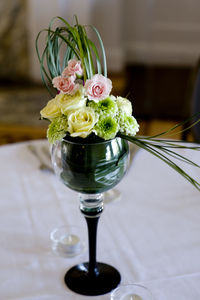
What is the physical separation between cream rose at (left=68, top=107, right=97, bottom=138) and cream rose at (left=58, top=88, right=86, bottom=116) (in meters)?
0.01

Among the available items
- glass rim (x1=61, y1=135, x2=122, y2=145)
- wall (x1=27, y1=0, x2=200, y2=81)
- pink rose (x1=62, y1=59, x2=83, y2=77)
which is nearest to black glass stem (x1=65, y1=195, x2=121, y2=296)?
glass rim (x1=61, y1=135, x2=122, y2=145)

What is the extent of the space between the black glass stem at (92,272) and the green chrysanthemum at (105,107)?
7.1 inches

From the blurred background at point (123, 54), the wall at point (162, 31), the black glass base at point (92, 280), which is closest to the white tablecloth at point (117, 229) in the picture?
the black glass base at point (92, 280)

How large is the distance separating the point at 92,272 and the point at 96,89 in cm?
39

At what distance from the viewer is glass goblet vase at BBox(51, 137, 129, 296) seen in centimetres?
81

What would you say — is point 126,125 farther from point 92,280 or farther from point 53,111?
point 92,280

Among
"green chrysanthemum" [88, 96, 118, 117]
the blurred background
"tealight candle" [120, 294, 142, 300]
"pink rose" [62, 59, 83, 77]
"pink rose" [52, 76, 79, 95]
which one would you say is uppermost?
"pink rose" [62, 59, 83, 77]

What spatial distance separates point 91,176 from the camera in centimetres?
82

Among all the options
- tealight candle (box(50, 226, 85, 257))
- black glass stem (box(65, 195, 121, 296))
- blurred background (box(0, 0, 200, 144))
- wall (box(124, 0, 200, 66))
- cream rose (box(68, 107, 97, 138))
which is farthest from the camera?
wall (box(124, 0, 200, 66))

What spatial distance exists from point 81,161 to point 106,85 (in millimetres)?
142

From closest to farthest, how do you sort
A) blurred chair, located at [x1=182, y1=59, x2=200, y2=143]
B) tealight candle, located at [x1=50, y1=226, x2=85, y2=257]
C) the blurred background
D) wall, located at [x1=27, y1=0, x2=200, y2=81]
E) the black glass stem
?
1. the black glass stem
2. tealight candle, located at [x1=50, y1=226, x2=85, y2=257]
3. blurred chair, located at [x1=182, y1=59, x2=200, y2=143]
4. the blurred background
5. wall, located at [x1=27, y1=0, x2=200, y2=81]

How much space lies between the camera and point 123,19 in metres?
4.26

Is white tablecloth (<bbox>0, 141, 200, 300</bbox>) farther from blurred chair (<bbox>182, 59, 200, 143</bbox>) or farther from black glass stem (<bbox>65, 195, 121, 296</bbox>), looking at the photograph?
blurred chair (<bbox>182, 59, 200, 143</bbox>)

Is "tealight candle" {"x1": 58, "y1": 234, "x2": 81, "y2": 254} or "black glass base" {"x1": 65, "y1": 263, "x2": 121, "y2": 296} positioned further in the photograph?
"tealight candle" {"x1": 58, "y1": 234, "x2": 81, "y2": 254}
